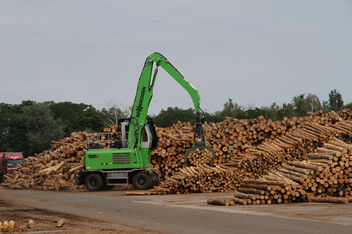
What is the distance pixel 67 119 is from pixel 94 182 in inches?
2659

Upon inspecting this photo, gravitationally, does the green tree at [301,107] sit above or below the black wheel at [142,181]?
above

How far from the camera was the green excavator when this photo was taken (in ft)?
83.9

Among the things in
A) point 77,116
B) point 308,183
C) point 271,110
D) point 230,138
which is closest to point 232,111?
point 271,110

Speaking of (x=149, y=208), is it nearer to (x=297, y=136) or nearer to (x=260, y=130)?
(x=297, y=136)

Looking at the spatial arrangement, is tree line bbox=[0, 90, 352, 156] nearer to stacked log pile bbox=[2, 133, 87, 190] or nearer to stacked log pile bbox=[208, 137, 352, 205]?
stacked log pile bbox=[2, 133, 87, 190]

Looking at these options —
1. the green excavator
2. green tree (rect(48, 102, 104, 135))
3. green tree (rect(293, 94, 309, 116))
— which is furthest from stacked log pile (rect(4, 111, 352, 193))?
green tree (rect(48, 102, 104, 135))

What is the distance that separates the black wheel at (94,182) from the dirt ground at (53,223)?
33.4 feet

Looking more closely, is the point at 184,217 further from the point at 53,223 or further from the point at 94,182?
the point at 94,182

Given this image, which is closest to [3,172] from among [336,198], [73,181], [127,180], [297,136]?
[73,181]

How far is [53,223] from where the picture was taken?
41.2 ft

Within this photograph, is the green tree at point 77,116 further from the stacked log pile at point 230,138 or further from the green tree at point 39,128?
the stacked log pile at point 230,138

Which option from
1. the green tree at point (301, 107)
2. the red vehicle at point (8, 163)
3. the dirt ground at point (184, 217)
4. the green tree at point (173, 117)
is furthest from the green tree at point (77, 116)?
the dirt ground at point (184, 217)

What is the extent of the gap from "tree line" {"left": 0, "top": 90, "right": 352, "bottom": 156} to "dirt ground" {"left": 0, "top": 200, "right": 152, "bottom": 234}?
2266 inches

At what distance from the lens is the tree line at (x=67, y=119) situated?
248 feet
